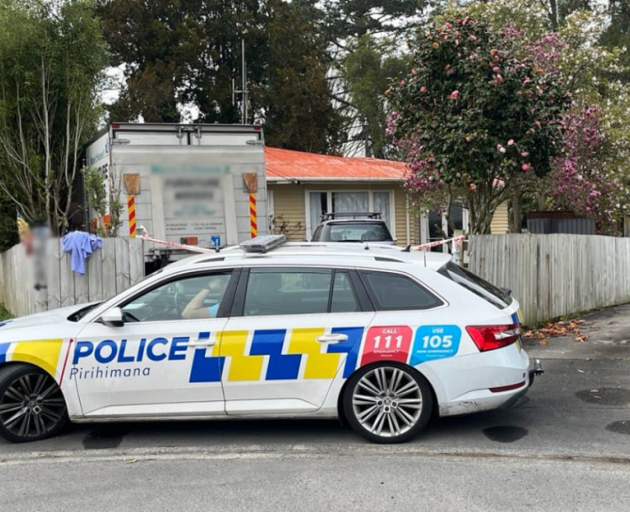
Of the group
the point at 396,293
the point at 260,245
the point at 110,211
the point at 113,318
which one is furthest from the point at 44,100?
the point at 110,211

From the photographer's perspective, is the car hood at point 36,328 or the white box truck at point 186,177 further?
the car hood at point 36,328

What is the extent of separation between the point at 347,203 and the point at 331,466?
14.2 m

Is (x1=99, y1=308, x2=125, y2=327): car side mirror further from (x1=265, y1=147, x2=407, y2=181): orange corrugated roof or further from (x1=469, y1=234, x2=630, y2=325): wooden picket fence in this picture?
(x1=265, y1=147, x2=407, y2=181): orange corrugated roof

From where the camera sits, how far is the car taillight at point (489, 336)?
5.23 meters

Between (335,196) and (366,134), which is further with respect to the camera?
(366,134)

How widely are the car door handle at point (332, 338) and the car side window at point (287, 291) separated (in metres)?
0.23

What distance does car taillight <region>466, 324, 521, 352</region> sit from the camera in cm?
523

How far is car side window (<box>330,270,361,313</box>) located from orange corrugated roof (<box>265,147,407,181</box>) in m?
12.1

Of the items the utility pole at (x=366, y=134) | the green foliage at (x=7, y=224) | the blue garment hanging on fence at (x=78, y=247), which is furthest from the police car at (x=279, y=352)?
the utility pole at (x=366, y=134)

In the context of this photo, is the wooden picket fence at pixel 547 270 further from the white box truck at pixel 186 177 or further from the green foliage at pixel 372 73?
the green foliage at pixel 372 73

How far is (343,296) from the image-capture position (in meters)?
5.47

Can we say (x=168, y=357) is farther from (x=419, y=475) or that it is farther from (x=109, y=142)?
(x=109, y=142)

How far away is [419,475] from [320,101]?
938 inches

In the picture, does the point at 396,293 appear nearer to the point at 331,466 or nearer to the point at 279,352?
the point at 279,352
